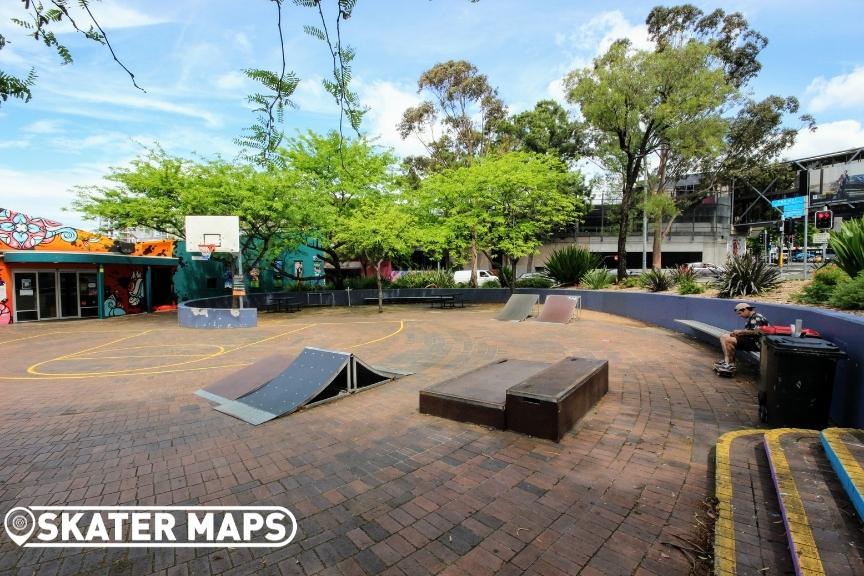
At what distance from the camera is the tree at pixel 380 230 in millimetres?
17938

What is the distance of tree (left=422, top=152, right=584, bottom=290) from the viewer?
19172mm

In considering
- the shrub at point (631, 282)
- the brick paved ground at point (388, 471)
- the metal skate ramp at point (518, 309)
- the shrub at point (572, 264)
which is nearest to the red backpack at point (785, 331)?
the brick paved ground at point (388, 471)

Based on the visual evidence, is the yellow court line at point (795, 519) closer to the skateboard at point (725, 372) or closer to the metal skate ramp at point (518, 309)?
the skateboard at point (725, 372)

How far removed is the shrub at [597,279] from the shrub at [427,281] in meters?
8.05

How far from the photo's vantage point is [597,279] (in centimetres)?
1816

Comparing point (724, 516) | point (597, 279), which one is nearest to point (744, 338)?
point (724, 516)

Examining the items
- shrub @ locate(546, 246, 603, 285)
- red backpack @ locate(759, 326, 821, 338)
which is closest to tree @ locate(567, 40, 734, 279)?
shrub @ locate(546, 246, 603, 285)

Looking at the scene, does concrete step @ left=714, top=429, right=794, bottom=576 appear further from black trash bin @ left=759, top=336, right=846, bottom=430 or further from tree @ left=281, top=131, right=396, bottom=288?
tree @ left=281, top=131, right=396, bottom=288

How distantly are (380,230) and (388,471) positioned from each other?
14544 mm

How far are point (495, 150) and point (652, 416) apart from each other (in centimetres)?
2671

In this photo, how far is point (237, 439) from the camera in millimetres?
4785

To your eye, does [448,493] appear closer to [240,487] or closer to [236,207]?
[240,487]

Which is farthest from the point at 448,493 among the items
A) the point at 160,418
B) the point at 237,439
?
the point at 160,418

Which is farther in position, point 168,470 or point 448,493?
point 168,470
